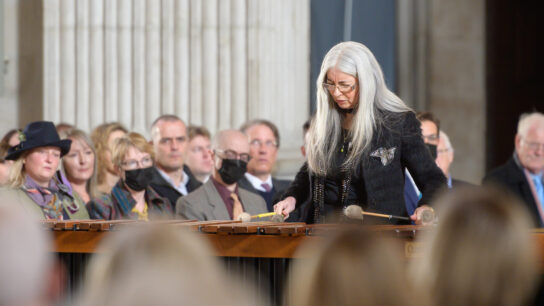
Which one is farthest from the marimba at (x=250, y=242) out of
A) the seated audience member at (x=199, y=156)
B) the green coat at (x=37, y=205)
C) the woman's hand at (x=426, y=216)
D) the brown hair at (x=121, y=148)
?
the seated audience member at (x=199, y=156)

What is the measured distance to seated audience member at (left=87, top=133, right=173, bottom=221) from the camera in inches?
251

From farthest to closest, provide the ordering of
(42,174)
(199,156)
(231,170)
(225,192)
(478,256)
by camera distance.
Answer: (199,156), (231,170), (225,192), (42,174), (478,256)

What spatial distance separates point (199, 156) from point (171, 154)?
2.75 ft

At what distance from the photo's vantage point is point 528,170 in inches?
289

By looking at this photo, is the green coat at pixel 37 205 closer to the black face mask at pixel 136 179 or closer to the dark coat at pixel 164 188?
the black face mask at pixel 136 179

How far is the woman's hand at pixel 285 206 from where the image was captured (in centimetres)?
507

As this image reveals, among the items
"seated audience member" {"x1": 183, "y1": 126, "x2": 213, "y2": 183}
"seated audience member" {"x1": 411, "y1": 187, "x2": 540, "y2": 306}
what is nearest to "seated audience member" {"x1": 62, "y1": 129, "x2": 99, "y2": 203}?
"seated audience member" {"x1": 183, "y1": 126, "x2": 213, "y2": 183}

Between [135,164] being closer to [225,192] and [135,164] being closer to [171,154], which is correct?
[225,192]

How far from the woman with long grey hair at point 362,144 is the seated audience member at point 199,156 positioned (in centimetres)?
335

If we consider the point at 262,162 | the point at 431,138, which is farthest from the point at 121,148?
the point at 431,138

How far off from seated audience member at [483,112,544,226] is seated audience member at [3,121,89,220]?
303 centimetres

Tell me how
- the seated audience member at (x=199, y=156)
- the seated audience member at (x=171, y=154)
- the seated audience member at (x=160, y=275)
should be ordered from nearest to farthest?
the seated audience member at (x=160, y=275), the seated audience member at (x=171, y=154), the seated audience member at (x=199, y=156)

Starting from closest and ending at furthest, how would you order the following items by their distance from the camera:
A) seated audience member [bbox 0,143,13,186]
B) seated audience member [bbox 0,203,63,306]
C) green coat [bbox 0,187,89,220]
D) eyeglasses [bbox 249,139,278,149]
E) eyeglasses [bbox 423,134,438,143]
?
seated audience member [bbox 0,203,63,306] < green coat [bbox 0,187,89,220] < seated audience member [bbox 0,143,13,186] < eyeglasses [bbox 423,134,438,143] < eyeglasses [bbox 249,139,278,149]

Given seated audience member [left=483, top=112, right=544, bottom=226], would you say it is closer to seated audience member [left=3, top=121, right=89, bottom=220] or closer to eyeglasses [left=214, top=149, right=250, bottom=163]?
eyeglasses [left=214, top=149, right=250, bottom=163]
